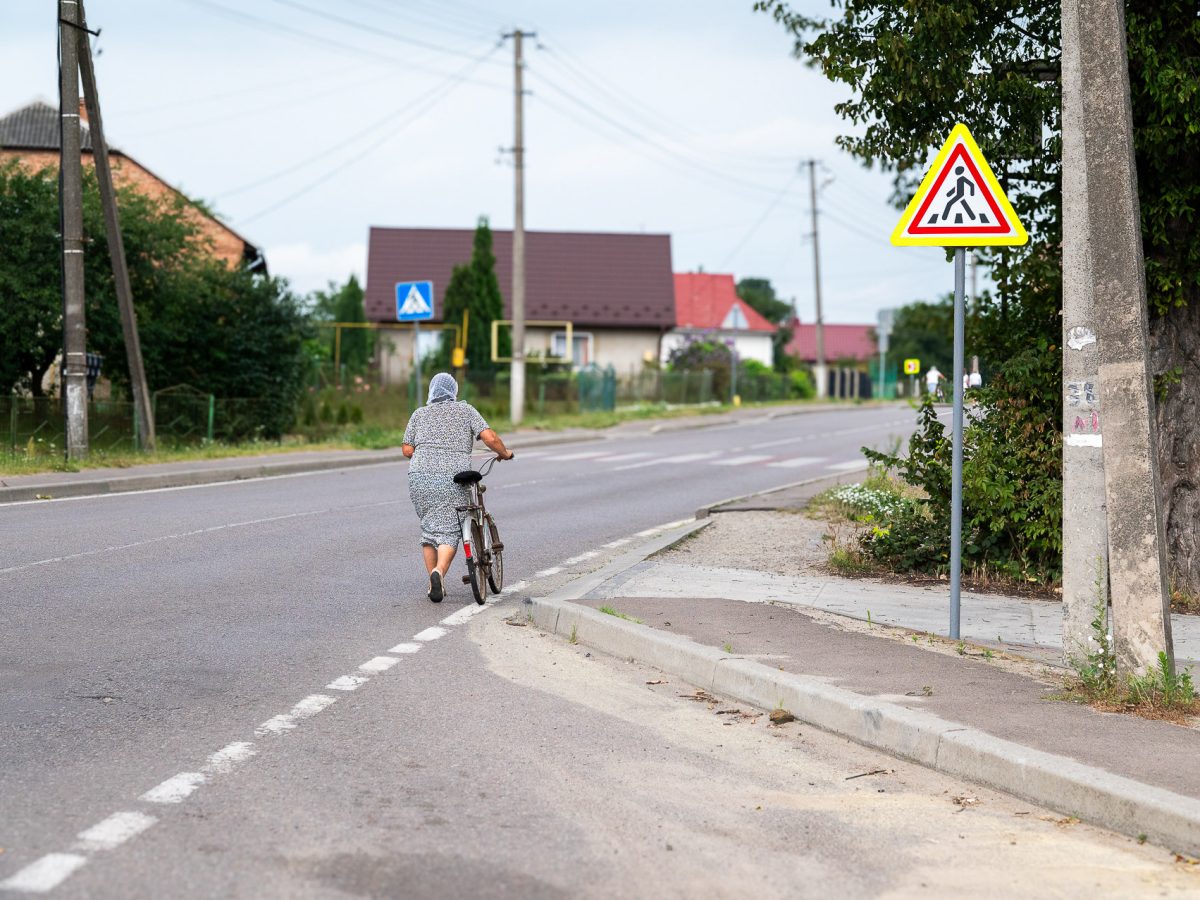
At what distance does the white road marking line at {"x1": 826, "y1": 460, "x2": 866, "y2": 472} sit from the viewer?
26.4 meters

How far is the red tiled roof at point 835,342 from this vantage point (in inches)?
4894

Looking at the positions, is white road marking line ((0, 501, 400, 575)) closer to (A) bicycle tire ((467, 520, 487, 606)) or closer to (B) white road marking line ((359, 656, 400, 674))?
(A) bicycle tire ((467, 520, 487, 606))

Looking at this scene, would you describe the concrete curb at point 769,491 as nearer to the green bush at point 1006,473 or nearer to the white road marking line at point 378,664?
the green bush at point 1006,473

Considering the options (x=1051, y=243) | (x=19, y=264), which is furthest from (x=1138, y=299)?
(x=19, y=264)

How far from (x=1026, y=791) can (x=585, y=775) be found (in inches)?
68.4

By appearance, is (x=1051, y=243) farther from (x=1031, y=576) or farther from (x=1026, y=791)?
(x=1026, y=791)

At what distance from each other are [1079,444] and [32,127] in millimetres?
47435

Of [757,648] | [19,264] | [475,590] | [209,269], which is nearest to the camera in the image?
[757,648]

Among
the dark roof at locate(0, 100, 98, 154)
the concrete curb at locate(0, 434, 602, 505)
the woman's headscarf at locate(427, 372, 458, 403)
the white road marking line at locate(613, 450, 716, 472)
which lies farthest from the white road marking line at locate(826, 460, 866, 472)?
the dark roof at locate(0, 100, 98, 154)

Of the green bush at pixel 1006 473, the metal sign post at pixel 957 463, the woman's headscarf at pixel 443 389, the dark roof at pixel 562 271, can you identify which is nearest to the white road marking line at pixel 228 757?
the metal sign post at pixel 957 463

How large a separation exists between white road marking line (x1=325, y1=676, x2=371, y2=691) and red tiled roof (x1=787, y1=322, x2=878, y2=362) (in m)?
115

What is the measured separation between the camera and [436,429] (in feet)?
36.6

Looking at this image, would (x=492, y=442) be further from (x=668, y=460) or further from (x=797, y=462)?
(x=797, y=462)

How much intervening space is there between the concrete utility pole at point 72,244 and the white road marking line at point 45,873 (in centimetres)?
1896
